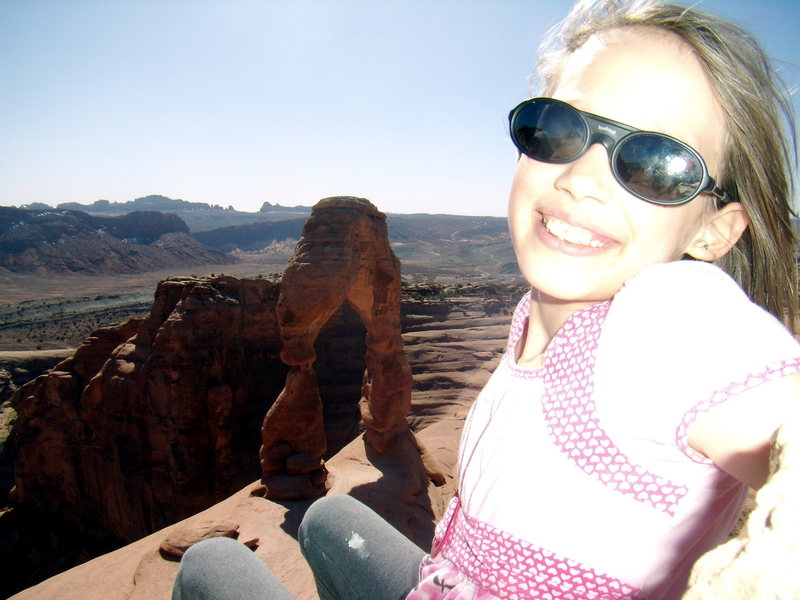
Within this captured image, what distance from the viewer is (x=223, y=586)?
165 centimetres

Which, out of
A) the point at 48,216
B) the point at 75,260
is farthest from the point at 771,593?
the point at 48,216

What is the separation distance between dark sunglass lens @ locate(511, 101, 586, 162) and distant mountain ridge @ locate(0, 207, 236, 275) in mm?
73800

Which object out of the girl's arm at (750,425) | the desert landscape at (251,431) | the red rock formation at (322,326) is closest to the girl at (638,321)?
the girl's arm at (750,425)

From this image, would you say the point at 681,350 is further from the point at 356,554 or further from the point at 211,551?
the point at 211,551

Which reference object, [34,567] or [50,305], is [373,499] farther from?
[50,305]

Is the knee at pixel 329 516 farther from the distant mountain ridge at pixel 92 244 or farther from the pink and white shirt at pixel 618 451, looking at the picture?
the distant mountain ridge at pixel 92 244

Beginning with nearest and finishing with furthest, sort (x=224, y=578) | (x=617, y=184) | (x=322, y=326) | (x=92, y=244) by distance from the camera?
(x=617, y=184), (x=224, y=578), (x=322, y=326), (x=92, y=244)

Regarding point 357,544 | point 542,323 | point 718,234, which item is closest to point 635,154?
point 718,234

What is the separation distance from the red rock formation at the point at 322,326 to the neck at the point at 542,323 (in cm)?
475

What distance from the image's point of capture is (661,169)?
1.01m

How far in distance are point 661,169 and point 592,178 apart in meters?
0.14

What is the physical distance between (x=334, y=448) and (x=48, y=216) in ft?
275

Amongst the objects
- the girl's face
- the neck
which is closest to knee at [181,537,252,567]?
the neck

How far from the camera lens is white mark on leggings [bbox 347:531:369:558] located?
1.76 metres
